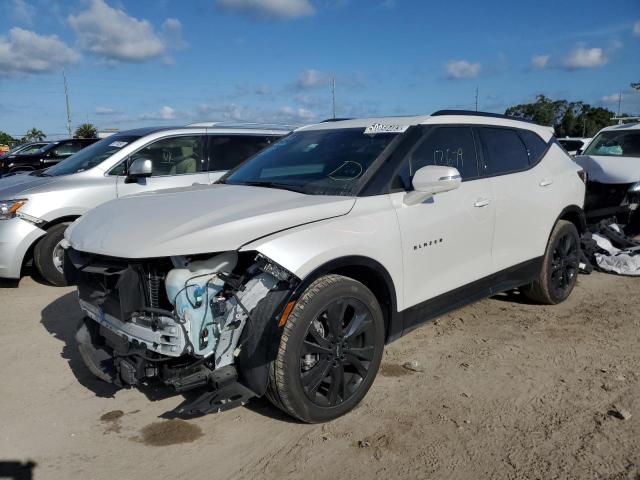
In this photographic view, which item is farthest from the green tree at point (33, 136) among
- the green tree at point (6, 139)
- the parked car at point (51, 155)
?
the parked car at point (51, 155)

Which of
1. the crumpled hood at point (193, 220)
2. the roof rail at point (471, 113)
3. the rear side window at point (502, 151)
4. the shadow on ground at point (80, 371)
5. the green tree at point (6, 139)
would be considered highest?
the green tree at point (6, 139)

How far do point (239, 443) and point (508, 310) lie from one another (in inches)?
126

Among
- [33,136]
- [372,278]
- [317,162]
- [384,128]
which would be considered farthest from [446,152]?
[33,136]

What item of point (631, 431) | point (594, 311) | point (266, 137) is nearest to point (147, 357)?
point (631, 431)

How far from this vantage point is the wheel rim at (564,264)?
5231mm

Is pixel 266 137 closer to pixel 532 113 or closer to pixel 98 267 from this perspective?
pixel 98 267

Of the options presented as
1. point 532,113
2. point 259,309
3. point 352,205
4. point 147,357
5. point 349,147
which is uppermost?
point 532,113

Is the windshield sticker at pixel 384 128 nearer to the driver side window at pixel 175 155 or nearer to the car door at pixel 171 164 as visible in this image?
the car door at pixel 171 164

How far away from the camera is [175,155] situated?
23.2 ft

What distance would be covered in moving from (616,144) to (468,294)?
7033mm

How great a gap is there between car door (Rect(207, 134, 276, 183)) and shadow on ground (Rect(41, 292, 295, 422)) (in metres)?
2.36

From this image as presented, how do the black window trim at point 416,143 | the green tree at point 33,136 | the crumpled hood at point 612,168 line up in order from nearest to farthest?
the black window trim at point 416,143, the crumpled hood at point 612,168, the green tree at point 33,136

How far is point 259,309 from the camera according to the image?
9.33ft

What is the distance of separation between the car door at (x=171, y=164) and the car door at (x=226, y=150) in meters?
0.11
